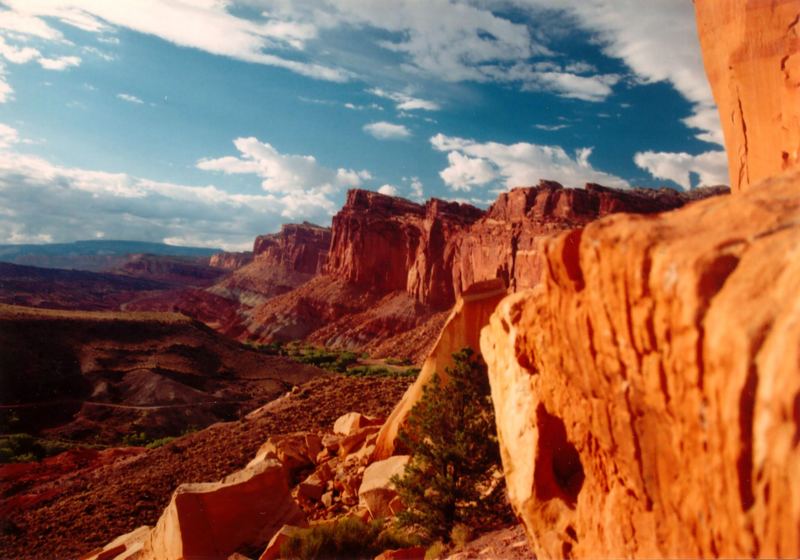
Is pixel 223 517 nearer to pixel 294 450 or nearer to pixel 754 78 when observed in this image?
pixel 294 450

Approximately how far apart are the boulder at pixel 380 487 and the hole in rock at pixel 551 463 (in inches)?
252

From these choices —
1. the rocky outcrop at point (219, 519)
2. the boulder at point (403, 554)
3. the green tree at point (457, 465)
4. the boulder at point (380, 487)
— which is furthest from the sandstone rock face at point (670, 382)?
the rocky outcrop at point (219, 519)

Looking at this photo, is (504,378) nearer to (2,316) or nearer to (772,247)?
(772,247)

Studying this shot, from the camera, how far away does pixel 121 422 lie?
1410 inches

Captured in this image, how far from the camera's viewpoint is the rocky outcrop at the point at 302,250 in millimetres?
135375

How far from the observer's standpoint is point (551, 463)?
6914mm

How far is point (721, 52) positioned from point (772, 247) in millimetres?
11215

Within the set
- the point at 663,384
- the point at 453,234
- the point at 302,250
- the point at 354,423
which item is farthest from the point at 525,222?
the point at 302,250

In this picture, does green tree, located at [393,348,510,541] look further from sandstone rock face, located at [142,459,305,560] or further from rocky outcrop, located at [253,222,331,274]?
rocky outcrop, located at [253,222,331,274]

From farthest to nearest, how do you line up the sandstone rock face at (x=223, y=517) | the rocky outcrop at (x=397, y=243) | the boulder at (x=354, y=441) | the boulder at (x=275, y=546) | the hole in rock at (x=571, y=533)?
the rocky outcrop at (x=397, y=243) < the boulder at (x=354, y=441) < the sandstone rock face at (x=223, y=517) < the boulder at (x=275, y=546) < the hole in rock at (x=571, y=533)

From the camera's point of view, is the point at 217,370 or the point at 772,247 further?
the point at 217,370

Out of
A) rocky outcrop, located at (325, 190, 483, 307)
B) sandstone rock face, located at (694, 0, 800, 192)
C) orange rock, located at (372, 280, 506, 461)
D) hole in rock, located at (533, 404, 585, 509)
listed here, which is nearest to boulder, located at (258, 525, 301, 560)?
orange rock, located at (372, 280, 506, 461)

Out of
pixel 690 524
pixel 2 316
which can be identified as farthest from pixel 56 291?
pixel 690 524

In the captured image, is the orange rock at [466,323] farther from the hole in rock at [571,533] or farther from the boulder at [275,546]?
the hole in rock at [571,533]
